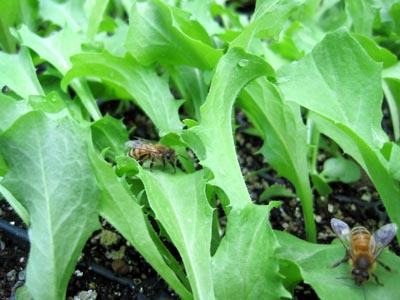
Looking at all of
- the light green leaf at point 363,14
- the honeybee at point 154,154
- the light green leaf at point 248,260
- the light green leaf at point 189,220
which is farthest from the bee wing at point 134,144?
the light green leaf at point 363,14

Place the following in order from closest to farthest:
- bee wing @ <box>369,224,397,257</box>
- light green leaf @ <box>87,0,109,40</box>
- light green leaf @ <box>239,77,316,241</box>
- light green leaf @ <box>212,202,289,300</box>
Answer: light green leaf @ <box>212,202,289,300</box>
bee wing @ <box>369,224,397,257</box>
light green leaf @ <box>239,77,316,241</box>
light green leaf @ <box>87,0,109,40</box>

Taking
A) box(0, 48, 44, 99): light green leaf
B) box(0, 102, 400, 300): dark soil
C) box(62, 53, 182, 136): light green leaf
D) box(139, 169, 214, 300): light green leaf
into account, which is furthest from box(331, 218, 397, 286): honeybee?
box(0, 48, 44, 99): light green leaf

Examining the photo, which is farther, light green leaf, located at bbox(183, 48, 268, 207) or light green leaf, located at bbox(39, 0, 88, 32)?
light green leaf, located at bbox(39, 0, 88, 32)

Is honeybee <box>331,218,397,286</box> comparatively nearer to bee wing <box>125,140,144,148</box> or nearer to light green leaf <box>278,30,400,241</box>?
light green leaf <box>278,30,400,241</box>

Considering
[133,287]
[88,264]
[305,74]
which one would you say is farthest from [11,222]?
[305,74]

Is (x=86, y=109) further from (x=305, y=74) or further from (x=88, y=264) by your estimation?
(x=305, y=74)

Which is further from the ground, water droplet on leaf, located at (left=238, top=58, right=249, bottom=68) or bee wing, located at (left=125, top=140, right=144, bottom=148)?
water droplet on leaf, located at (left=238, top=58, right=249, bottom=68)

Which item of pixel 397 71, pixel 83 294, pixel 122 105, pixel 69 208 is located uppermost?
pixel 397 71
